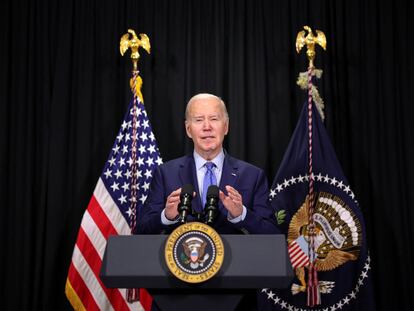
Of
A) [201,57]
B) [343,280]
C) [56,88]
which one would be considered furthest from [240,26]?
[343,280]

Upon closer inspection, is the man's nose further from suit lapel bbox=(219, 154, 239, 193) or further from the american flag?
the american flag

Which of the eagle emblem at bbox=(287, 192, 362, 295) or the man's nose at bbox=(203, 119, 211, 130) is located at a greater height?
the man's nose at bbox=(203, 119, 211, 130)

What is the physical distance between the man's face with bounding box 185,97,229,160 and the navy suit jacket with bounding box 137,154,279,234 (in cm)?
8

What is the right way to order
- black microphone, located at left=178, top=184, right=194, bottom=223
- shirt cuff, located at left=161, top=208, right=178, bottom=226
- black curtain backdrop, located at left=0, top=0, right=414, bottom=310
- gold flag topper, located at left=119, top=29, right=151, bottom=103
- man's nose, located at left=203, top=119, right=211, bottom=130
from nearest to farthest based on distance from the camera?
black microphone, located at left=178, top=184, right=194, bottom=223 < shirt cuff, located at left=161, top=208, right=178, bottom=226 < man's nose, located at left=203, top=119, right=211, bottom=130 < gold flag topper, located at left=119, top=29, right=151, bottom=103 < black curtain backdrop, located at left=0, top=0, right=414, bottom=310

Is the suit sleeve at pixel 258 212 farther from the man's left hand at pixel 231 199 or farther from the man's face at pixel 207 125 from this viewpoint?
the man's face at pixel 207 125

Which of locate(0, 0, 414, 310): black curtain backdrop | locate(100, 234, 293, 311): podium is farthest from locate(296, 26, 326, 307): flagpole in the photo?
locate(100, 234, 293, 311): podium

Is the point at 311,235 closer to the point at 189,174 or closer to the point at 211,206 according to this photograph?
the point at 189,174

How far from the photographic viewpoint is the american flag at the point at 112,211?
3707 mm

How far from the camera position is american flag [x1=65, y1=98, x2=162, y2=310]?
3.71 metres

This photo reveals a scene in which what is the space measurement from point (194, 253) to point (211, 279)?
4.3 inches

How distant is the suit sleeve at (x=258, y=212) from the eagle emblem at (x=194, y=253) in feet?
1.44

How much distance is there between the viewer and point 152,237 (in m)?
1.94

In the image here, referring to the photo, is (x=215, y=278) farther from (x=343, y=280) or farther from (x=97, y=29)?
(x=97, y=29)

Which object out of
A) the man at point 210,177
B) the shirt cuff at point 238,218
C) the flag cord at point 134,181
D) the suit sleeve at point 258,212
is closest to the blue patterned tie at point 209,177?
the man at point 210,177
